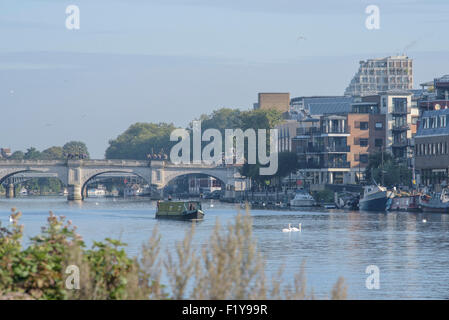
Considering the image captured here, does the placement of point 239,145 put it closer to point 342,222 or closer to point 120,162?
point 120,162

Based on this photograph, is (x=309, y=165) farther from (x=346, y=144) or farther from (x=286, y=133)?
(x=286, y=133)

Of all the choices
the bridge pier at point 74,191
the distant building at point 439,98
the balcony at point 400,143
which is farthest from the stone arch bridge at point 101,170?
the distant building at point 439,98

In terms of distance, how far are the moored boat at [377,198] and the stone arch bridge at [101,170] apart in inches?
2741

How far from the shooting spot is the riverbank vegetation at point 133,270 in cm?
1402

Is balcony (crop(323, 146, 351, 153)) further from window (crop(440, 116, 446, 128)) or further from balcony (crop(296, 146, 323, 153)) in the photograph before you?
window (crop(440, 116, 446, 128))

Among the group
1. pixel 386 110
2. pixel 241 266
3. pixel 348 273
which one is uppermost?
pixel 386 110

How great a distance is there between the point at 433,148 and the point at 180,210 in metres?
33.3

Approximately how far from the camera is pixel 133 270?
595 inches

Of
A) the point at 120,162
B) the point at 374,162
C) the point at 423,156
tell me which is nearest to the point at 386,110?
the point at 374,162

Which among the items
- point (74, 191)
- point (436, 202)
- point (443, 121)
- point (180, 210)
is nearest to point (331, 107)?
point (74, 191)

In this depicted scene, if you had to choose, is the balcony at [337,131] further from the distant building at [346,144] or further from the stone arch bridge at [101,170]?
the stone arch bridge at [101,170]

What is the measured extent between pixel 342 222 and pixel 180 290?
75676mm

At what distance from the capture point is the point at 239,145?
7500 inches
